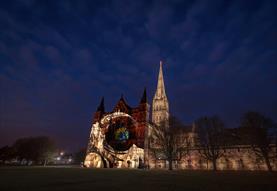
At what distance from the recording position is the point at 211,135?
43188 millimetres

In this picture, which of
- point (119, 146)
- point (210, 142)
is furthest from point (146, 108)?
point (210, 142)

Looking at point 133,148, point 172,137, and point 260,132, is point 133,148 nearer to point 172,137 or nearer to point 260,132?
point 172,137

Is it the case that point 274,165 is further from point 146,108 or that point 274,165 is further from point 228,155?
point 146,108

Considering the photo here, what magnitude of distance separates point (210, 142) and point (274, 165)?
70.7 ft

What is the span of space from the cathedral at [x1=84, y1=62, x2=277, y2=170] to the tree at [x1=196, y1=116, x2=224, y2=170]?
5367mm

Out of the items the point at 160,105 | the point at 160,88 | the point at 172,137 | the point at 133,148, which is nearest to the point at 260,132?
the point at 172,137

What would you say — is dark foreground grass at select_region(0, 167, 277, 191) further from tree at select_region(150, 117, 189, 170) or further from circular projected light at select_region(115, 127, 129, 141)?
circular projected light at select_region(115, 127, 129, 141)

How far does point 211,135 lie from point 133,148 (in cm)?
2725

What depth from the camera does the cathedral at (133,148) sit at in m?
53.4

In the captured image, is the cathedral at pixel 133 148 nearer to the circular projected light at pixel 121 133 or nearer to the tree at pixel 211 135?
the circular projected light at pixel 121 133

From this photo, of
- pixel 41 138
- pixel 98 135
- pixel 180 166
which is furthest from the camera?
pixel 41 138

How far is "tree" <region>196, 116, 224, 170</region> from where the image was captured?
42.6m

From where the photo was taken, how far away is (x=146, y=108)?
6794 centimetres

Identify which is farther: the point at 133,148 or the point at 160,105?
the point at 160,105
